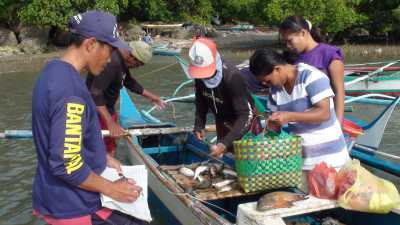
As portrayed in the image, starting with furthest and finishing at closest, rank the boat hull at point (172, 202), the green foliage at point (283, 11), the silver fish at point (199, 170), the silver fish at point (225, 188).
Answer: the green foliage at point (283, 11) → the silver fish at point (199, 170) → the boat hull at point (172, 202) → the silver fish at point (225, 188)

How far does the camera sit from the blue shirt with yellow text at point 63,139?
2.22 m

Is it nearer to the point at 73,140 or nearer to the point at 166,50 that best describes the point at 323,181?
the point at 73,140

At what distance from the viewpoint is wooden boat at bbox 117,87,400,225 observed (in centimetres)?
351

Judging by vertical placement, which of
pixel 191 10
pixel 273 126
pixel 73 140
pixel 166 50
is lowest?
pixel 166 50

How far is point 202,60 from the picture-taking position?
13.4ft

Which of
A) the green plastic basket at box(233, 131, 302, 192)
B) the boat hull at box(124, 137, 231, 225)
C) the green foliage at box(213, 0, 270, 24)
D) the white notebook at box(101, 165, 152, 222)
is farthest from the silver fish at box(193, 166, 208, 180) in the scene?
the green foliage at box(213, 0, 270, 24)

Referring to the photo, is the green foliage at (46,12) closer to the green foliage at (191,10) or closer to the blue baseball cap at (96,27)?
the green foliage at (191,10)

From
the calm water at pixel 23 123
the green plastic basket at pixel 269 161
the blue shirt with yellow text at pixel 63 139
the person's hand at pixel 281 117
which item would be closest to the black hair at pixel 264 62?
the person's hand at pixel 281 117

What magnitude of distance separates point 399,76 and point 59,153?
10548 millimetres

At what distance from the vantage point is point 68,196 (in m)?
2.43

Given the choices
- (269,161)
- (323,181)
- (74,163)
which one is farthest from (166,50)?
(74,163)

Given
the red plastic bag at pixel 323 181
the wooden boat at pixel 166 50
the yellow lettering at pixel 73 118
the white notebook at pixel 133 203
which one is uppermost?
the yellow lettering at pixel 73 118

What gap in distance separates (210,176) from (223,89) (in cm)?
81

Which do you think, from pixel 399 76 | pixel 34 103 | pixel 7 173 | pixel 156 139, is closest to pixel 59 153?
pixel 34 103
